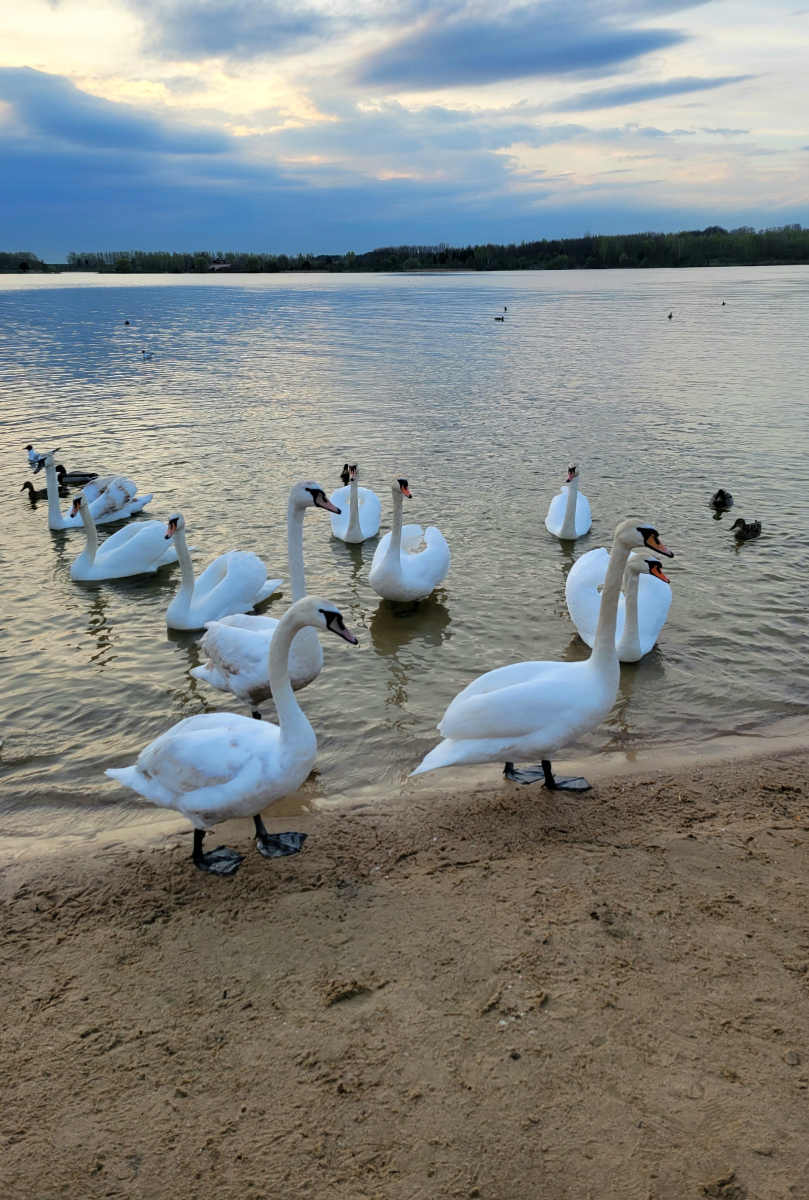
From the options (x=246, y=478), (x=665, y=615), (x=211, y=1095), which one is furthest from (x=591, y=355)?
(x=211, y=1095)

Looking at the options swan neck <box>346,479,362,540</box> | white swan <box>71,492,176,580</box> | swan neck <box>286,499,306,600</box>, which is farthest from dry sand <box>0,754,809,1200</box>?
swan neck <box>346,479,362,540</box>

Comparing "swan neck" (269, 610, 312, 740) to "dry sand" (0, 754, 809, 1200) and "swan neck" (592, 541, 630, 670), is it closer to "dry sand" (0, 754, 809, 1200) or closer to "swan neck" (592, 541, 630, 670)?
"dry sand" (0, 754, 809, 1200)

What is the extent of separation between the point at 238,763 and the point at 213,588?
437 cm

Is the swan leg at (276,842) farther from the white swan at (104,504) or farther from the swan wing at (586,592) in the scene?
→ the white swan at (104,504)

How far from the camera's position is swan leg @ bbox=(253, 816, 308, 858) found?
4691 mm

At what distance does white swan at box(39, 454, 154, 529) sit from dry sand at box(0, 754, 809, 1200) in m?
8.13

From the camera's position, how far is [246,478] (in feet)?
45.3

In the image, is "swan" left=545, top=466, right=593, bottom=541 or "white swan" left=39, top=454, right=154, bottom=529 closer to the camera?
"swan" left=545, top=466, right=593, bottom=541

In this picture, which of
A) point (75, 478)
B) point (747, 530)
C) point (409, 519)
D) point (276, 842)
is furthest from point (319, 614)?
point (75, 478)

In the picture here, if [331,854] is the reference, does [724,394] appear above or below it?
above

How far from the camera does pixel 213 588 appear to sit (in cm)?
848

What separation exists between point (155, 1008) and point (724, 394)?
21.0 metres

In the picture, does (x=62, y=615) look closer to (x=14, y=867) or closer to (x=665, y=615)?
(x=14, y=867)

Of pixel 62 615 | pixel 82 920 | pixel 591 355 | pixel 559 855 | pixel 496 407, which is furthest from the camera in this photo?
pixel 591 355
